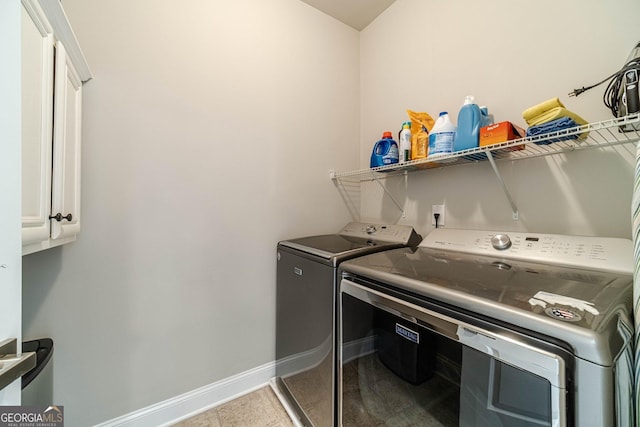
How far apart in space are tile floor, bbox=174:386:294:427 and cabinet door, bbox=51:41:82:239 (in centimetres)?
125

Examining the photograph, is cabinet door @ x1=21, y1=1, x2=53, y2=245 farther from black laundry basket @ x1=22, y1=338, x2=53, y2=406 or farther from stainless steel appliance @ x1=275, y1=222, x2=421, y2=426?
stainless steel appliance @ x1=275, y1=222, x2=421, y2=426

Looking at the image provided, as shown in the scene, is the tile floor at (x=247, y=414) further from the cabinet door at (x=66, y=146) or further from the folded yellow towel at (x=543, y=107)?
the folded yellow towel at (x=543, y=107)

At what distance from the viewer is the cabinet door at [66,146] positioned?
0.84 metres

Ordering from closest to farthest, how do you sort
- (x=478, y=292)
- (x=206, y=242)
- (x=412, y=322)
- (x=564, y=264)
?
(x=478, y=292)
(x=412, y=322)
(x=564, y=264)
(x=206, y=242)

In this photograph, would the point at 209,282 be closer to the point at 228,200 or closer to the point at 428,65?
the point at 228,200

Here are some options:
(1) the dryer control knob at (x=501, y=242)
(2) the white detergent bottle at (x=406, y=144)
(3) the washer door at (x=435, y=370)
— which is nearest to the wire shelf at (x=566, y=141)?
(2) the white detergent bottle at (x=406, y=144)

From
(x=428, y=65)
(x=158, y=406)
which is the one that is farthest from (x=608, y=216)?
(x=158, y=406)

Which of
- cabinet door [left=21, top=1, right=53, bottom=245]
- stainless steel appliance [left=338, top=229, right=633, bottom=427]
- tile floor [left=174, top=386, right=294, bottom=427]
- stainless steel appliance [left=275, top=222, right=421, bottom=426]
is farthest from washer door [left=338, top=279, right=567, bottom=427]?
cabinet door [left=21, top=1, right=53, bottom=245]

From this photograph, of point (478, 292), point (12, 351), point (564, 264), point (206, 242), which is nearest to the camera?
point (12, 351)

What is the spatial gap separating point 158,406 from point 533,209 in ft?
7.39

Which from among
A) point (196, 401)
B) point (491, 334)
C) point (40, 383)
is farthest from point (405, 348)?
point (40, 383)

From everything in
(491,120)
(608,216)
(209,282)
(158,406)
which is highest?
(491,120)

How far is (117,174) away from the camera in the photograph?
1.27m

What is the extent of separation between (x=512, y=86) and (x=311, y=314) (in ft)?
5.28
